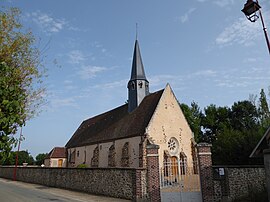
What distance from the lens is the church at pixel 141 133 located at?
2114 cm

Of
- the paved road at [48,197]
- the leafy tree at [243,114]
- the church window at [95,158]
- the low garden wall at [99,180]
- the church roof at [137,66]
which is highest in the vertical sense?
the church roof at [137,66]

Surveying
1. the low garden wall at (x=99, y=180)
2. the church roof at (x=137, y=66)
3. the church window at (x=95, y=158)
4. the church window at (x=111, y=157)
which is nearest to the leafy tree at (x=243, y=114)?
the church roof at (x=137, y=66)

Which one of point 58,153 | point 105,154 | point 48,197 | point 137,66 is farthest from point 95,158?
point 58,153

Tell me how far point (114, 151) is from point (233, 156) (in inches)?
445

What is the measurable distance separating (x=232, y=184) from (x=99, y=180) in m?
7.76

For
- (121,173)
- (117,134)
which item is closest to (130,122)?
(117,134)

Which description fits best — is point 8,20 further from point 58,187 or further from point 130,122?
point 130,122

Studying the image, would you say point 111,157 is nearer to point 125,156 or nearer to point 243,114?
point 125,156

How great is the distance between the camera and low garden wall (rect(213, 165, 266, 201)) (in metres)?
11.0

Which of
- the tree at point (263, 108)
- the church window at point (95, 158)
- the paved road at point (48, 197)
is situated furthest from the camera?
the tree at point (263, 108)

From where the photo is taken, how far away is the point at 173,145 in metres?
22.7

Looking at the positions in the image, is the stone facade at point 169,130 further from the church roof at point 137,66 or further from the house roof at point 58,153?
the house roof at point 58,153

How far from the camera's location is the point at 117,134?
24.4 metres

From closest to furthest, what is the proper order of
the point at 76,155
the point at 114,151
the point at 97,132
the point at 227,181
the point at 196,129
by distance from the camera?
the point at 227,181
the point at 114,151
the point at 97,132
the point at 76,155
the point at 196,129
